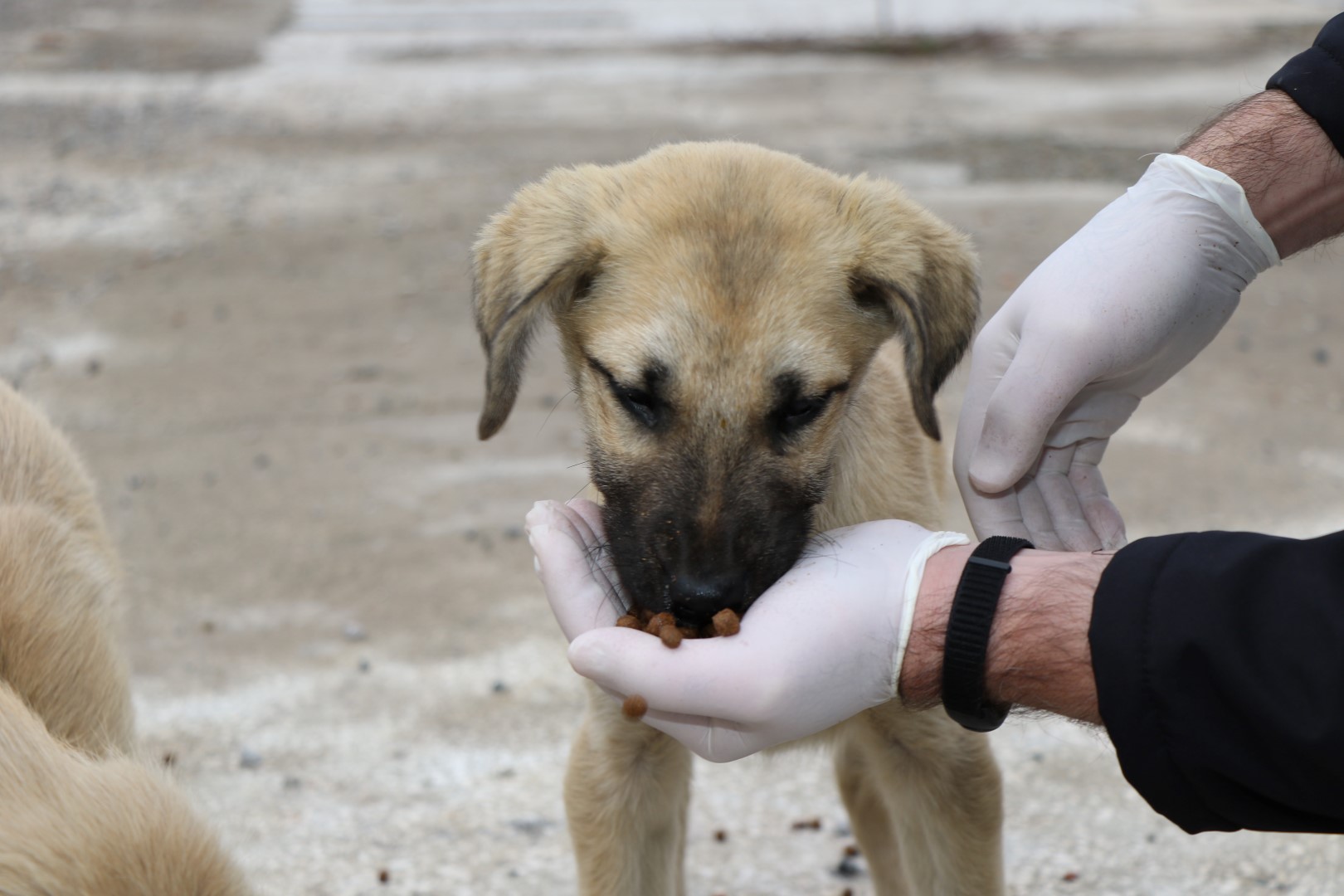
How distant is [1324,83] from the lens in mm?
2982

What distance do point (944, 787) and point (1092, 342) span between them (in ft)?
3.47

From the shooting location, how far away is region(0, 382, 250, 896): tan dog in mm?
1675

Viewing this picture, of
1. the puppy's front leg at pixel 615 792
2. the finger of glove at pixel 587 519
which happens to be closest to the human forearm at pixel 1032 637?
the finger of glove at pixel 587 519

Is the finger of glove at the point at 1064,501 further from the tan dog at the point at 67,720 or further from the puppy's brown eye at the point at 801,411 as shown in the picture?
the tan dog at the point at 67,720

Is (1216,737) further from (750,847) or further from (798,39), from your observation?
(798,39)

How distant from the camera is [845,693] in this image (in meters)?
2.44

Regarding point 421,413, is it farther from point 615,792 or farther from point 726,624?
point 726,624

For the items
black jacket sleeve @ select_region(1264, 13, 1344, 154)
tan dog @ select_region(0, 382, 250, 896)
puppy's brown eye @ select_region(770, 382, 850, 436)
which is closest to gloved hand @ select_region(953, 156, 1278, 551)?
black jacket sleeve @ select_region(1264, 13, 1344, 154)

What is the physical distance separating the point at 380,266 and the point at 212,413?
6.88 ft

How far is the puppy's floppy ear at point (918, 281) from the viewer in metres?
2.93

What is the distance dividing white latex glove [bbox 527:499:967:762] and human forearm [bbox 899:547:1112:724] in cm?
4

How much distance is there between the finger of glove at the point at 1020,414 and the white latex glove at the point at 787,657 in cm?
39

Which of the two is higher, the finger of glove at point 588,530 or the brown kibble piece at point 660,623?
the brown kibble piece at point 660,623

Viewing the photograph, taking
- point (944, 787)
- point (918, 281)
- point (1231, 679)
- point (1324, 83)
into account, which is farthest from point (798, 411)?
point (1324, 83)
